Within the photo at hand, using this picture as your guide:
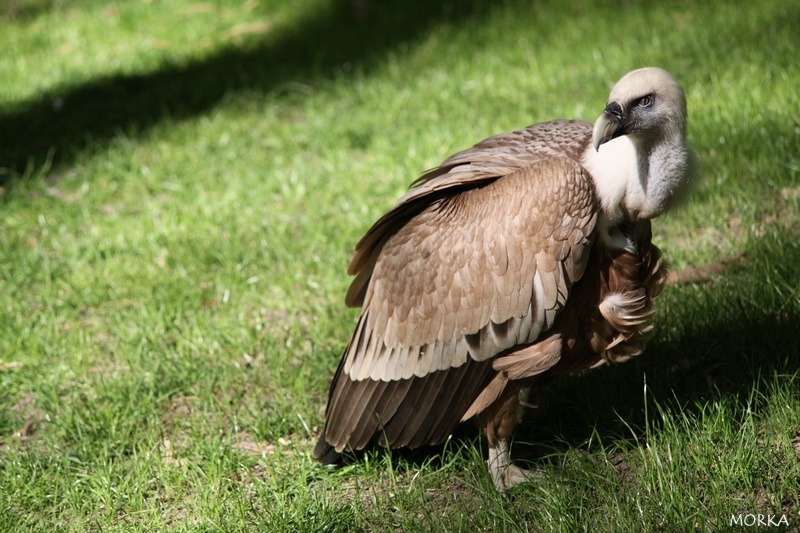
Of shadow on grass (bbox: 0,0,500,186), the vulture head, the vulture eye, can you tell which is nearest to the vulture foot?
the vulture head

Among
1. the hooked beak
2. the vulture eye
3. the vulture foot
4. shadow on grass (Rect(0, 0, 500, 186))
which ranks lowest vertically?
the vulture foot

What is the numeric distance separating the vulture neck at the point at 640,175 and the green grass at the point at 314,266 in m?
0.74

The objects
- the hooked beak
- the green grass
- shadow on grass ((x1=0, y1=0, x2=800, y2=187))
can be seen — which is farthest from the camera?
shadow on grass ((x1=0, y1=0, x2=800, y2=187))

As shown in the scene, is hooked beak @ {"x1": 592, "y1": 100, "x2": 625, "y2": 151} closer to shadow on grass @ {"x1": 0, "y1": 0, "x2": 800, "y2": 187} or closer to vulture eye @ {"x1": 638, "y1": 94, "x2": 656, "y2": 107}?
vulture eye @ {"x1": 638, "y1": 94, "x2": 656, "y2": 107}

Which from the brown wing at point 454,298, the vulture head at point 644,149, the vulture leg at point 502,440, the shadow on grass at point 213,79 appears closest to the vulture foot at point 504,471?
Result: the vulture leg at point 502,440

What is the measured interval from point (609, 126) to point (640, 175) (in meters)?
0.21

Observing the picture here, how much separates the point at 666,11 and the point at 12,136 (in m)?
5.28

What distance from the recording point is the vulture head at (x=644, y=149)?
3.10 m

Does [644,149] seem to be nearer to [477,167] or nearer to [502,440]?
[477,167]

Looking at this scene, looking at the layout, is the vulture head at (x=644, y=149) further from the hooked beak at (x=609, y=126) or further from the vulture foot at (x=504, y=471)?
the vulture foot at (x=504, y=471)

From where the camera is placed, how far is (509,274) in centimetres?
321

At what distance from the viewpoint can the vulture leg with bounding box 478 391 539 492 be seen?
11.1 feet

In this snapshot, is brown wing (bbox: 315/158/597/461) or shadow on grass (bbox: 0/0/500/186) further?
shadow on grass (bbox: 0/0/500/186)

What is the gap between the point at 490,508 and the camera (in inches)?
129
